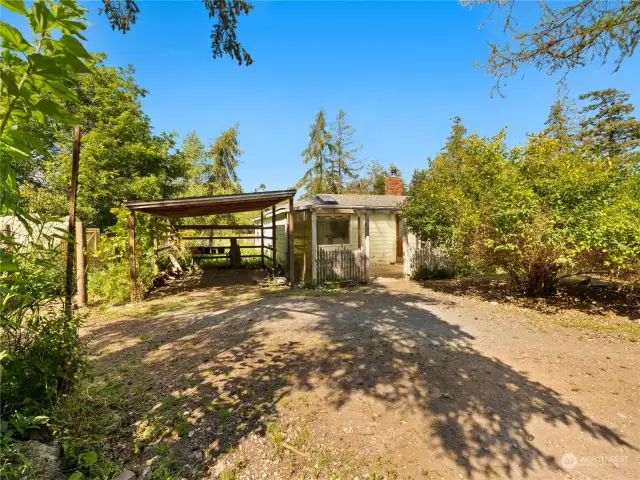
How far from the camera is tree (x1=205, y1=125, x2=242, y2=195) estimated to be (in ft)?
81.7

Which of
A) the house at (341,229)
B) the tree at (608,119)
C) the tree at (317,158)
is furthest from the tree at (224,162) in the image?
the tree at (608,119)

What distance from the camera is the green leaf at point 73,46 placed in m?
1.04

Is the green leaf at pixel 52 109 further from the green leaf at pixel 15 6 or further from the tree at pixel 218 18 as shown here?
the tree at pixel 218 18

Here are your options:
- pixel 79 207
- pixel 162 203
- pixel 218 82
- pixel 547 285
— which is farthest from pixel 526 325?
pixel 79 207

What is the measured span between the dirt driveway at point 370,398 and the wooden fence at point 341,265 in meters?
3.77

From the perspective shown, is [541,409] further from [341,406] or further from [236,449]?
[236,449]

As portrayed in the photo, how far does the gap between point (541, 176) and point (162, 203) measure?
8.74 meters

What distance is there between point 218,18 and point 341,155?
84.0ft

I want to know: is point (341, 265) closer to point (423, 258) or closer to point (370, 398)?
point (423, 258)

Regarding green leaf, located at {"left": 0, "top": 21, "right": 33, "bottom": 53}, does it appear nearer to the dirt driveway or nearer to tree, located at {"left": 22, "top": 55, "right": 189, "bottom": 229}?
the dirt driveway

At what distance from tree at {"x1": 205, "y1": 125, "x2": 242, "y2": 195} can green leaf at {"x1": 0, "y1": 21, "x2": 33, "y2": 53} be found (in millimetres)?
24519

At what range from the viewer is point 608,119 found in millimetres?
28891

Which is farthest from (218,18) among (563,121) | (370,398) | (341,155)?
(563,121)

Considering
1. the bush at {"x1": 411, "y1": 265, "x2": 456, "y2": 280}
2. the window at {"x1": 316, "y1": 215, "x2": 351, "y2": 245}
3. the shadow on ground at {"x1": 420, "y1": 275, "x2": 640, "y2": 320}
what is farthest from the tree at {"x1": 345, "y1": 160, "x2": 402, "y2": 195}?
the shadow on ground at {"x1": 420, "y1": 275, "x2": 640, "y2": 320}
